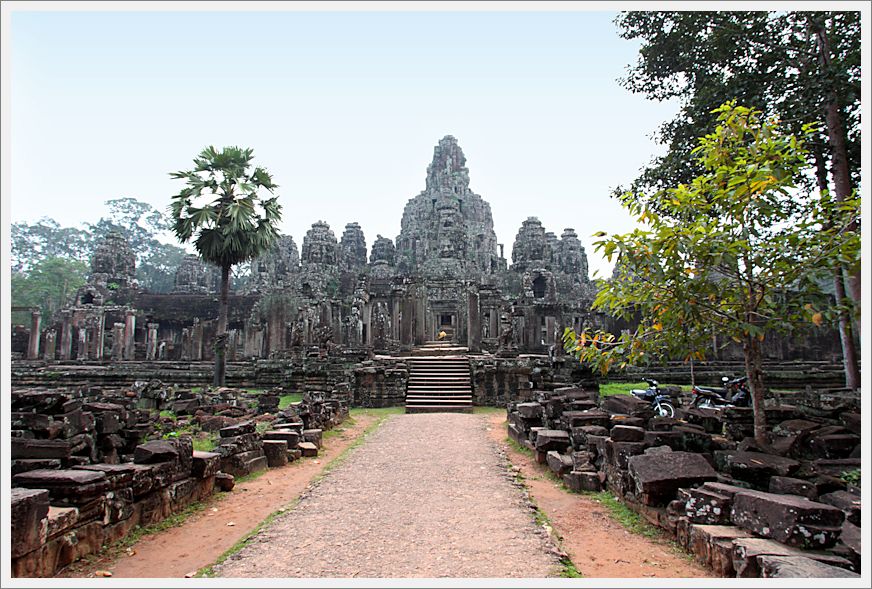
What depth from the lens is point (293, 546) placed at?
4.22 meters

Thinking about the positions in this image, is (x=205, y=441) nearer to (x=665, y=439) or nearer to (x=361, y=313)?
(x=665, y=439)

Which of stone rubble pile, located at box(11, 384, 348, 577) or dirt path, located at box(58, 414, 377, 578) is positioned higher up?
stone rubble pile, located at box(11, 384, 348, 577)

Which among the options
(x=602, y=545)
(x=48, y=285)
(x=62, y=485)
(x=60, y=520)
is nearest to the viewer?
(x=60, y=520)

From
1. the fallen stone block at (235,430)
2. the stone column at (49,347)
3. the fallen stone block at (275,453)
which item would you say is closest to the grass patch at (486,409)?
the fallen stone block at (275,453)

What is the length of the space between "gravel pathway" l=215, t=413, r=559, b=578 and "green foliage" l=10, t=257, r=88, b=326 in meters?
41.5

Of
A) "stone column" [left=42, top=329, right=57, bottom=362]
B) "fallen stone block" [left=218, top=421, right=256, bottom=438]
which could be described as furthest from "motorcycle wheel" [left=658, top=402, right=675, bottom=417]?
"stone column" [left=42, top=329, right=57, bottom=362]

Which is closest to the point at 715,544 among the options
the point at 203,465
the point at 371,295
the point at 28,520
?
the point at 28,520

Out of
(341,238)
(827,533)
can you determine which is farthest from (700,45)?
(341,238)

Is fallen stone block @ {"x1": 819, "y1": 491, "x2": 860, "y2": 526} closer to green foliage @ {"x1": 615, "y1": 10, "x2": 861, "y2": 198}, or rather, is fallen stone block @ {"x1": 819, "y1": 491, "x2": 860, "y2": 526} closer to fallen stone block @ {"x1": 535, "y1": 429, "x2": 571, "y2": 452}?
fallen stone block @ {"x1": 535, "y1": 429, "x2": 571, "y2": 452}

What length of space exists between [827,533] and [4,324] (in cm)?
471

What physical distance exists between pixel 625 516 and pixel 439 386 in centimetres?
1023

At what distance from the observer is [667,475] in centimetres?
472

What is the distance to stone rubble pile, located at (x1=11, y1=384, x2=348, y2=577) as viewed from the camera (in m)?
3.47

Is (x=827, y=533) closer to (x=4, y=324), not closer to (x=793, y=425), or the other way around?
(x=793, y=425)
